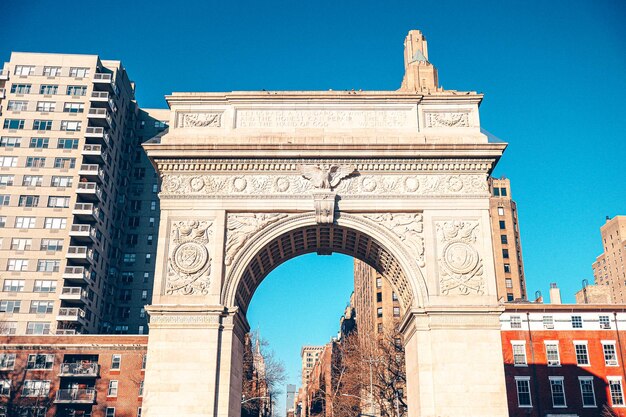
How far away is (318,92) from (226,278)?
10.2 metres

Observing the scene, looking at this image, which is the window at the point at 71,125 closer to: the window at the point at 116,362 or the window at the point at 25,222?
the window at the point at 25,222

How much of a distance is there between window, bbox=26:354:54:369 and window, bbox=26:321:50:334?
23.6ft

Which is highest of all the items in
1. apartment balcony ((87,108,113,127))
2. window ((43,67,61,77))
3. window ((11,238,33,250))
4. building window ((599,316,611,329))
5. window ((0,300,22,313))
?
window ((43,67,61,77))

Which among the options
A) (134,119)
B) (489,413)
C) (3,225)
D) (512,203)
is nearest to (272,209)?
(489,413)

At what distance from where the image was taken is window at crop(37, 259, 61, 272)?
216 feet

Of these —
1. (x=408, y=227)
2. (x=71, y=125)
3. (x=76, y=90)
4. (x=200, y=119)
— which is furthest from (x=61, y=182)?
(x=408, y=227)

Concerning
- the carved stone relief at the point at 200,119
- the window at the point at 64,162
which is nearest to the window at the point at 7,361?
the window at the point at 64,162

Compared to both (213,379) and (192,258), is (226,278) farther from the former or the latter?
(213,379)

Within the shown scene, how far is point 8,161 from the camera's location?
69500 millimetres

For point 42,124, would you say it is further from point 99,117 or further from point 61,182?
point 61,182

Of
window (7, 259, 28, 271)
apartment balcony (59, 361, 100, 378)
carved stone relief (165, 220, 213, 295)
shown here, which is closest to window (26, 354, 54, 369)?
apartment balcony (59, 361, 100, 378)

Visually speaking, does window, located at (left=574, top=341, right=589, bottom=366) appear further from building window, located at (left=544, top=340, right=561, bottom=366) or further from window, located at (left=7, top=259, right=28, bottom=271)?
window, located at (left=7, top=259, right=28, bottom=271)

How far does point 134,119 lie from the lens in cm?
8550

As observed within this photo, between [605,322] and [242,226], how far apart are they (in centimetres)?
3634
